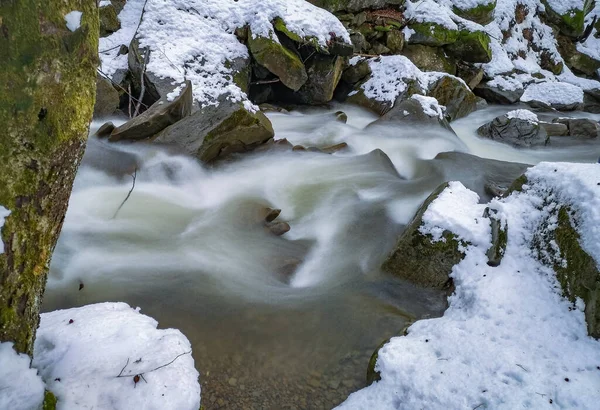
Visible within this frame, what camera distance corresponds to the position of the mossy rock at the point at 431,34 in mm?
12195

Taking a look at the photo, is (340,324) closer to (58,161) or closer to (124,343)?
(124,343)

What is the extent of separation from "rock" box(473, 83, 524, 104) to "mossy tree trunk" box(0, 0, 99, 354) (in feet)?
46.1

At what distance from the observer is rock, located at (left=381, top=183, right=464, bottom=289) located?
137 inches

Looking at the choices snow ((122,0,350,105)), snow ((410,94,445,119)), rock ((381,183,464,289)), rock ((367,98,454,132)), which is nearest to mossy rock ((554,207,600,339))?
rock ((381,183,464,289))

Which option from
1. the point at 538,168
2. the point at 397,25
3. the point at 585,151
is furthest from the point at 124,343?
the point at 397,25

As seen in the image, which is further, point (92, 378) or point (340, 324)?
point (340, 324)

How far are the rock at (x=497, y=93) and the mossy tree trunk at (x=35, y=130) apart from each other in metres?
14.1

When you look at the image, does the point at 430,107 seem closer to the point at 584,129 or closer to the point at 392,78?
the point at 392,78

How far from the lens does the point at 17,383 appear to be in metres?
1.51

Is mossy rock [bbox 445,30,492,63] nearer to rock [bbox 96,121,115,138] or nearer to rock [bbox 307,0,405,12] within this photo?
rock [bbox 307,0,405,12]

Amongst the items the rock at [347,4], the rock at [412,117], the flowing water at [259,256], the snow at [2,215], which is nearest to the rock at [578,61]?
the rock at [347,4]

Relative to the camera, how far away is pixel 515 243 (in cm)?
334

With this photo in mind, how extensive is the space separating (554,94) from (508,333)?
45.3 ft

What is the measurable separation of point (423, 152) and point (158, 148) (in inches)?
190
